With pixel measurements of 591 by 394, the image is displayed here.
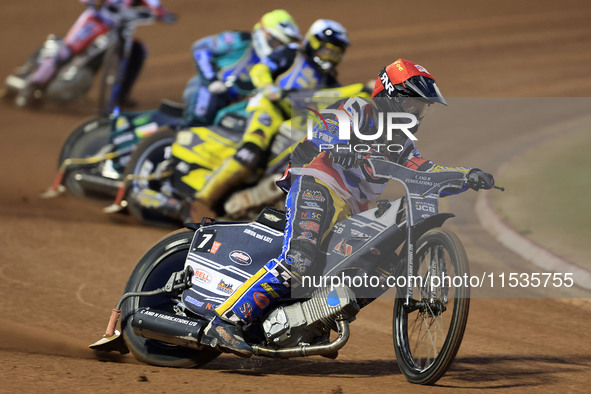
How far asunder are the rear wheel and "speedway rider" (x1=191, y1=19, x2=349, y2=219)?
175cm

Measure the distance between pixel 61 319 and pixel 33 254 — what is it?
2.22m

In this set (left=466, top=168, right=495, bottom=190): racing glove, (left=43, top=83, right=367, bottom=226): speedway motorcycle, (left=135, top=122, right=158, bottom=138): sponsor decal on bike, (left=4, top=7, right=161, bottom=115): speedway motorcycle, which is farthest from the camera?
(left=4, top=7, right=161, bottom=115): speedway motorcycle

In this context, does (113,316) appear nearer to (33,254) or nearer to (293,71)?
(33,254)

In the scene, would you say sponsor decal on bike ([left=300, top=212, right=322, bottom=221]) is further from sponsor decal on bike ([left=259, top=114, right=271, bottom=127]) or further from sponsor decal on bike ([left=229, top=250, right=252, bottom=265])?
sponsor decal on bike ([left=259, top=114, right=271, bottom=127])

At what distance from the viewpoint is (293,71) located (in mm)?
10281

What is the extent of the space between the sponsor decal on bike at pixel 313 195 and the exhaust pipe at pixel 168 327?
1.00 metres

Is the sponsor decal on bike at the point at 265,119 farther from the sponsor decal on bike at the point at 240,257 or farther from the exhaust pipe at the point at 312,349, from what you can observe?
the exhaust pipe at the point at 312,349

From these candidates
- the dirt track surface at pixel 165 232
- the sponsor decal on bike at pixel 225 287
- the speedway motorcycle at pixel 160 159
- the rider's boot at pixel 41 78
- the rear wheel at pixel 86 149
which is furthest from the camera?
the rider's boot at pixel 41 78

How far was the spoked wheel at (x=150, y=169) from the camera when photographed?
10773 millimetres

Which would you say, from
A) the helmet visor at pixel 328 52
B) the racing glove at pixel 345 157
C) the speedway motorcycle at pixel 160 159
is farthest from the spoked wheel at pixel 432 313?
the helmet visor at pixel 328 52

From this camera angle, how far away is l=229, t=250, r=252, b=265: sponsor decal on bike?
6.23 meters

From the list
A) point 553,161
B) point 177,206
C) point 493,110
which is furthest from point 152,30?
point 177,206

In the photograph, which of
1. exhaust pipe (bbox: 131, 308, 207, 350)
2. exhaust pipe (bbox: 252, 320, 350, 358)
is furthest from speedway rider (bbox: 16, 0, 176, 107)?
exhaust pipe (bbox: 252, 320, 350, 358)

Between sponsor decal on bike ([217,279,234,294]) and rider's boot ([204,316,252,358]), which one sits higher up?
sponsor decal on bike ([217,279,234,294])
